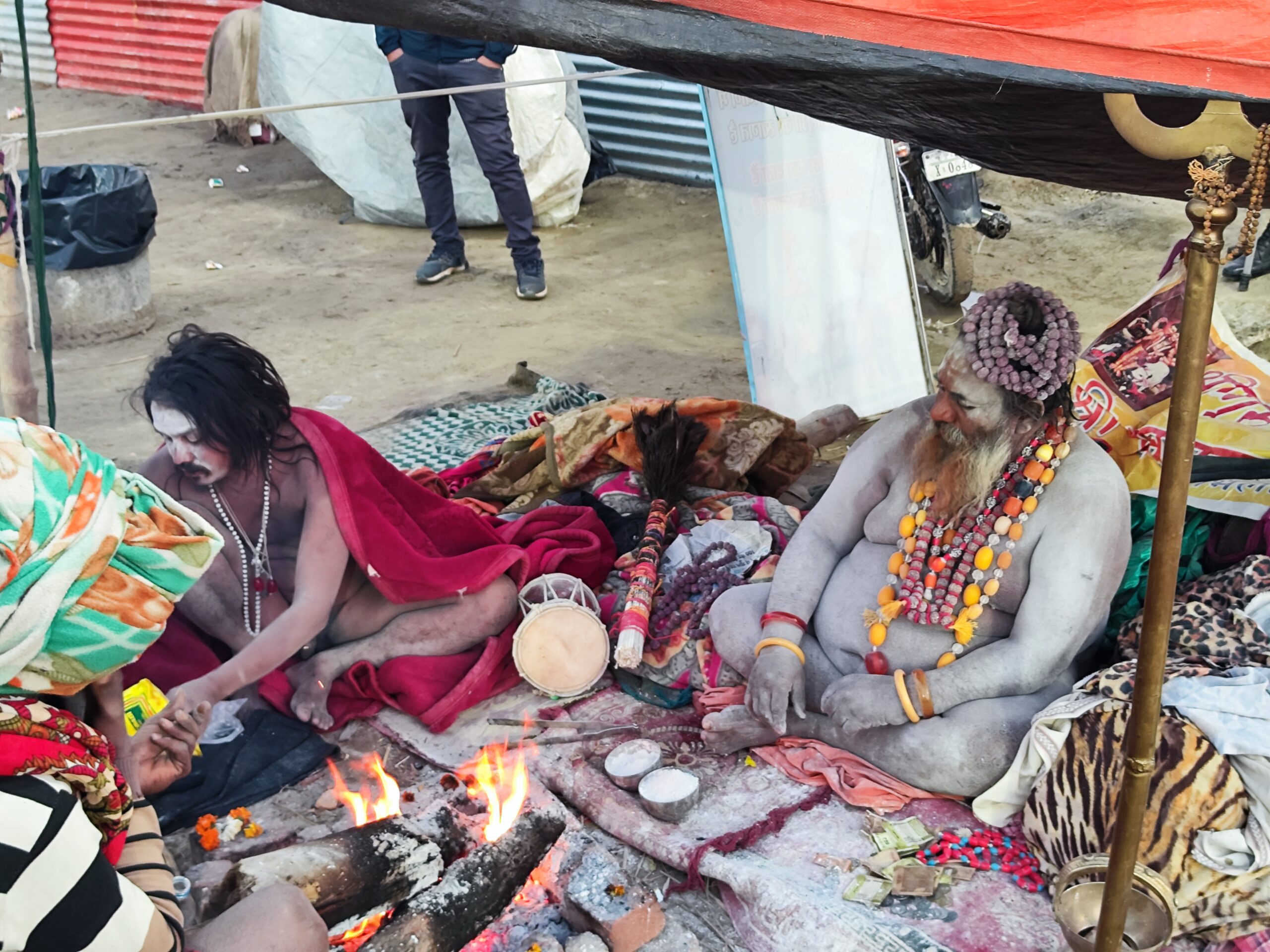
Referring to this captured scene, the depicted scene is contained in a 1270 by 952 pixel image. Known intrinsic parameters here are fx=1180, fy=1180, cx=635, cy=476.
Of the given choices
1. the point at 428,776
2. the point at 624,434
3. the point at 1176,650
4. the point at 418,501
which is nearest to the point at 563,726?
the point at 428,776

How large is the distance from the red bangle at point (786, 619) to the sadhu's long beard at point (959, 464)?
504mm

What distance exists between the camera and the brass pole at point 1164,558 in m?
1.71

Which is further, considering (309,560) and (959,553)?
(309,560)

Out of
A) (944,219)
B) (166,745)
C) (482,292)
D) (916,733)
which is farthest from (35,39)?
(916,733)

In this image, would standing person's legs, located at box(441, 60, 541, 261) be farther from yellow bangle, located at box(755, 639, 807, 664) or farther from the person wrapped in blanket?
the person wrapped in blanket

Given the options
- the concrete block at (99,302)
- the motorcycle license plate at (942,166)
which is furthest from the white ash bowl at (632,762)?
the concrete block at (99,302)

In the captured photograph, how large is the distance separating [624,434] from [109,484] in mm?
2724

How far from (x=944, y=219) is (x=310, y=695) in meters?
4.59

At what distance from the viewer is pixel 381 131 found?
8.70m

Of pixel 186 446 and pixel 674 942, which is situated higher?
pixel 186 446

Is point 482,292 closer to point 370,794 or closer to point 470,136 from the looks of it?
point 470,136

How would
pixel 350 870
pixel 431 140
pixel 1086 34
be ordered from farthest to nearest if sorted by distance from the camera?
pixel 431 140
pixel 350 870
pixel 1086 34

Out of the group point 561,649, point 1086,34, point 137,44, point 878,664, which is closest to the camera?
point 1086,34

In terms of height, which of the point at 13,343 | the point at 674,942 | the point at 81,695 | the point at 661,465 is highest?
the point at 13,343
